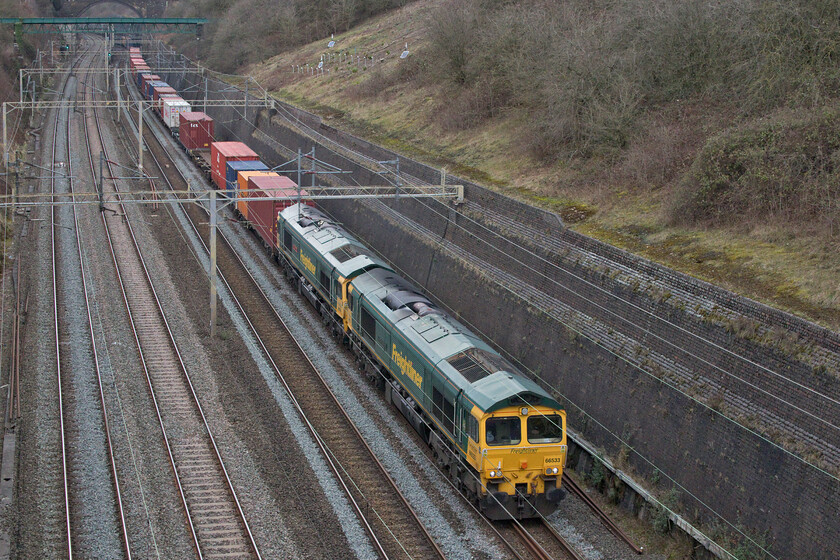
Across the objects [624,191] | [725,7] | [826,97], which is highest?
[725,7]

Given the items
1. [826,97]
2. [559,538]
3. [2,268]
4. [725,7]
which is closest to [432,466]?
[559,538]

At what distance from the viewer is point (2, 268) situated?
29.8m

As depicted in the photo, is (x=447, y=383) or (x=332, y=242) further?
(x=332, y=242)

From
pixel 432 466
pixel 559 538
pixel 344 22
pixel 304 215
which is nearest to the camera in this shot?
pixel 559 538

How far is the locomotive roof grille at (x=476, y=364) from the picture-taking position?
16750 millimetres

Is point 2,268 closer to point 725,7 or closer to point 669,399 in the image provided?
point 669,399

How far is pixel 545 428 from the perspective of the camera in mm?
16016

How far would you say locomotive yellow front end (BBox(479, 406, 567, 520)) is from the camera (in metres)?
15.7

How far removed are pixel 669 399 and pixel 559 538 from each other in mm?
3870

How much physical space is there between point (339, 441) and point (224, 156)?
24390 millimetres

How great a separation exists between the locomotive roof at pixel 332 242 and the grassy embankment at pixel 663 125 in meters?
5.94

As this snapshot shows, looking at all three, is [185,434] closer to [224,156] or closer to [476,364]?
[476,364]

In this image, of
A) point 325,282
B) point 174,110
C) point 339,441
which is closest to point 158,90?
point 174,110

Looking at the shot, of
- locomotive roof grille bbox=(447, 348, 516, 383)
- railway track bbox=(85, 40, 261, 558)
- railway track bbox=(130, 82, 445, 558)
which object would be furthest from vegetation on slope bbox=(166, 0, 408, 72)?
locomotive roof grille bbox=(447, 348, 516, 383)
